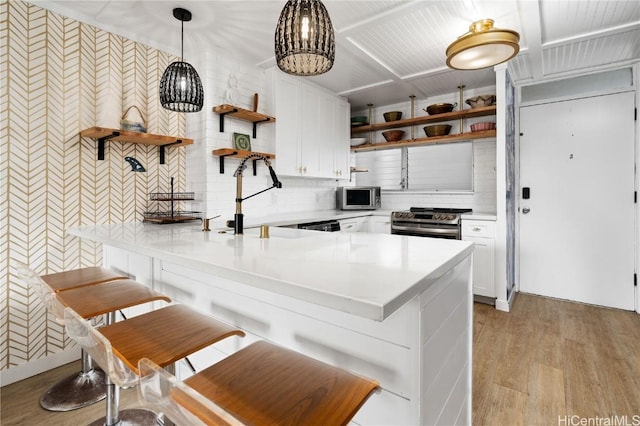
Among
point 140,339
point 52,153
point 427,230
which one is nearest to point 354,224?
point 427,230

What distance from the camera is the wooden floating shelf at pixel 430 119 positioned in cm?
379

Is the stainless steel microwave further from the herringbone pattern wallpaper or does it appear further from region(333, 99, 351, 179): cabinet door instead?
the herringbone pattern wallpaper

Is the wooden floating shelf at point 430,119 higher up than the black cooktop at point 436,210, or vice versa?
the wooden floating shelf at point 430,119

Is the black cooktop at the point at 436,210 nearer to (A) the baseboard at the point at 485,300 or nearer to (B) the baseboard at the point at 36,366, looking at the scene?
(A) the baseboard at the point at 485,300

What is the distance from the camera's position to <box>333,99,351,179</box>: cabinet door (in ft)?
14.7

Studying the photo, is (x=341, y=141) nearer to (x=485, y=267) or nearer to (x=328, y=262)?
(x=485, y=267)

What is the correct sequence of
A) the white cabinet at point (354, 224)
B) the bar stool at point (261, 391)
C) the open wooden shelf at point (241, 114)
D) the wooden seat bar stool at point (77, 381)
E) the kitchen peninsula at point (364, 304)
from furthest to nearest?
the white cabinet at point (354, 224) → the open wooden shelf at point (241, 114) → the wooden seat bar stool at point (77, 381) → the kitchen peninsula at point (364, 304) → the bar stool at point (261, 391)

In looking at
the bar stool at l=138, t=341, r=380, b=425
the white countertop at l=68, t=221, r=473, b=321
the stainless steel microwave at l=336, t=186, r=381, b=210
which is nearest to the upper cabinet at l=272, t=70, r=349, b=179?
the stainless steel microwave at l=336, t=186, r=381, b=210

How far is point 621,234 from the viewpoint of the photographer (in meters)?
3.35

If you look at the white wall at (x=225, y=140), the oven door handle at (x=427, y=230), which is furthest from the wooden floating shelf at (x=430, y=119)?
the white wall at (x=225, y=140)

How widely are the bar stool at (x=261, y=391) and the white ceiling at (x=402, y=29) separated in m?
2.31

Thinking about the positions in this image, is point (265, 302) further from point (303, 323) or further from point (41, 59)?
point (41, 59)

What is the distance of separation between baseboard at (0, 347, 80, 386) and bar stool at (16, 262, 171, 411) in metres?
0.26

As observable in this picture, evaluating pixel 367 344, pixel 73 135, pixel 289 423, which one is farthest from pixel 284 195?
pixel 289 423
